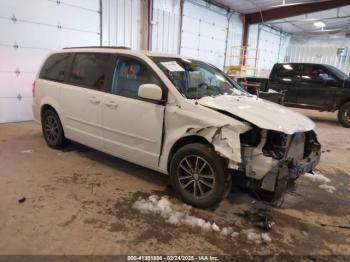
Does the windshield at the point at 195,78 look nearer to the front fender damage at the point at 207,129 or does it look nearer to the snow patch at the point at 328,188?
→ the front fender damage at the point at 207,129

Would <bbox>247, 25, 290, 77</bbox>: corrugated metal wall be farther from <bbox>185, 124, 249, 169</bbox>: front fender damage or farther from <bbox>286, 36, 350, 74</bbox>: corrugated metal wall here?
<bbox>185, 124, 249, 169</bbox>: front fender damage

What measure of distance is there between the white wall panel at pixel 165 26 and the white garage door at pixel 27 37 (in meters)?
2.31

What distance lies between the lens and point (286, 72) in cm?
937

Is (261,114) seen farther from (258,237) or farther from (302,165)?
(258,237)

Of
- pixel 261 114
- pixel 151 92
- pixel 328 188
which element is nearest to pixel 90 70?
pixel 151 92

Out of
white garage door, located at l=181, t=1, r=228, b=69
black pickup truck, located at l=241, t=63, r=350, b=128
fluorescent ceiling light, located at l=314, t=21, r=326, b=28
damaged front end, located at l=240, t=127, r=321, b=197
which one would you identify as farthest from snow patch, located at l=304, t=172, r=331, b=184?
fluorescent ceiling light, located at l=314, t=21, r=326, b=28

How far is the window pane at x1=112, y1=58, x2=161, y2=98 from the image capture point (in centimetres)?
332

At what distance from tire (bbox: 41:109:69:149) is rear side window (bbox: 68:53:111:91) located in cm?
75

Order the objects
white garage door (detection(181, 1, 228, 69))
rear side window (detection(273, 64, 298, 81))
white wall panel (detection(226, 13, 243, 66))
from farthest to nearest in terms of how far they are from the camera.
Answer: white wall panel (detection(226, 13, 243, 66)), white garage door (detection(181, 1, 228, 69)), rear side window (detection(273, 64, 298, 81))

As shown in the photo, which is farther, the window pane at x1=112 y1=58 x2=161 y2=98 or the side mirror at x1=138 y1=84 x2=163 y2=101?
the window pane at x1=112 y1=58 x2=161 y2=98

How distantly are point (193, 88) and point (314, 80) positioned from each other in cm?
688

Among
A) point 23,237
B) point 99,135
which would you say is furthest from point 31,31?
point 23,237

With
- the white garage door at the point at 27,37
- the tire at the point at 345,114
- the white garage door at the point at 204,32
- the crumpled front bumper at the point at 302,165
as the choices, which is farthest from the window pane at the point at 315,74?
the white garage door at the point at 27,37

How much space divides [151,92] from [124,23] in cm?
620
